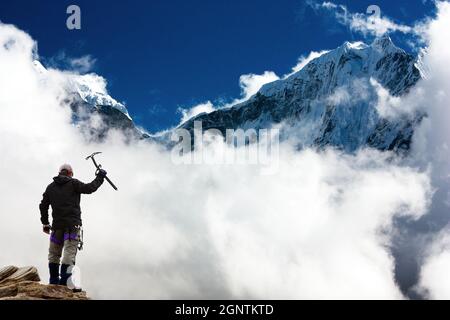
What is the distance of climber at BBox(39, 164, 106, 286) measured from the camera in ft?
57.1

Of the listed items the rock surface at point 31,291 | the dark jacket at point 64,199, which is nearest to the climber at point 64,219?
the dark jacket at point 64,199

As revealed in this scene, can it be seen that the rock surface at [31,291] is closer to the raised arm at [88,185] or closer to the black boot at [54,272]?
the black boot at [54,272]

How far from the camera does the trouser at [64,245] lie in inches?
683

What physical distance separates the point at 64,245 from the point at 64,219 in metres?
0.70

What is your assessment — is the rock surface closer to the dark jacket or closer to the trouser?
the trouser

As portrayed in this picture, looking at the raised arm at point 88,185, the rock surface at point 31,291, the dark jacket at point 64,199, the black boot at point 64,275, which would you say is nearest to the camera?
the rock surface at point 31,291

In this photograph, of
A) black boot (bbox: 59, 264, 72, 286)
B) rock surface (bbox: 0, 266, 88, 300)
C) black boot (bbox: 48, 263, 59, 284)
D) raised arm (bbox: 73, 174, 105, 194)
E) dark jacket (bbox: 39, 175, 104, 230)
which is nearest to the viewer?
rock surface (bbox: 0, 266, 88, 300)

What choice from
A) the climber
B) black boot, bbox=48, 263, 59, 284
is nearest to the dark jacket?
the climber
